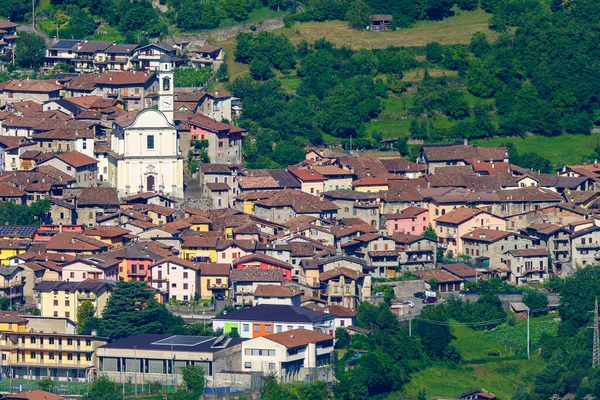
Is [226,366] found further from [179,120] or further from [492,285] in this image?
[179,120]

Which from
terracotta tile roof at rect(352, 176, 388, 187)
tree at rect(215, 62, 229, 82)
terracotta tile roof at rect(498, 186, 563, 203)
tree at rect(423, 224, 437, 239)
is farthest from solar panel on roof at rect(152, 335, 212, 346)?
tree at rect(215, 62, 229, 82)

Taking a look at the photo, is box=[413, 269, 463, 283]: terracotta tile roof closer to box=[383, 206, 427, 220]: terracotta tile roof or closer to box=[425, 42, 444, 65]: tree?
box=[383, 206, 427, 220]: terracotta tile roof

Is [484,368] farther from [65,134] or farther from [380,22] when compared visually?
[380,22]

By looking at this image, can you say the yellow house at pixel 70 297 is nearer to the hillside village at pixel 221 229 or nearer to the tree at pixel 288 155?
the hillside village at pixel 221 229

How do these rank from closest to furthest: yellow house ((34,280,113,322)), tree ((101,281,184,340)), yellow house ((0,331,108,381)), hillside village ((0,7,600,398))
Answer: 1. yellow house ((0,331,108,381))
2. hillside village ((0,7,600,398))
3. tree ((101,281,184,340))
4. yellow house ((34,280,113,322))

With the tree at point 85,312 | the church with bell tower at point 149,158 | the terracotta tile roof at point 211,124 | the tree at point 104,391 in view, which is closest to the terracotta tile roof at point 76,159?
the church with bell tower at point 149,158

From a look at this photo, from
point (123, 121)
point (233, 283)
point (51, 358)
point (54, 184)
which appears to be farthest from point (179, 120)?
point (51, 358)
